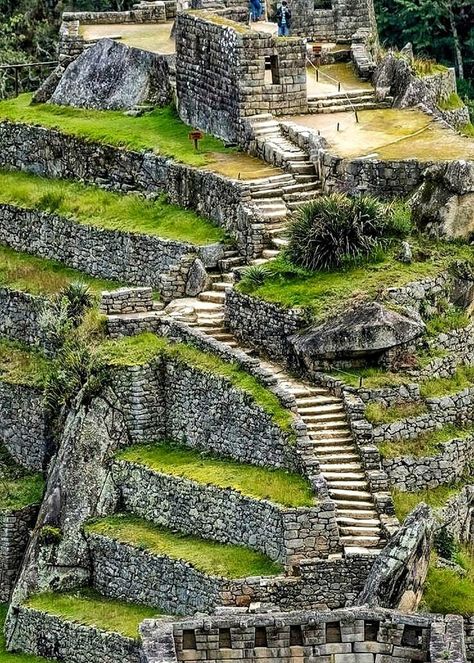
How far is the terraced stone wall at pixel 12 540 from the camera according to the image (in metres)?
53.4

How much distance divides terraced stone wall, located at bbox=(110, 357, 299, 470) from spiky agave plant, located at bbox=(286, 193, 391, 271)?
3.04 m

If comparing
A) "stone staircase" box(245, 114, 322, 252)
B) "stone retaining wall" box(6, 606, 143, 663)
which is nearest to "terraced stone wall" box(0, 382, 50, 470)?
"stone retaining wall" box(6, 606, 143, 663)

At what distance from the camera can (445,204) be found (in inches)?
2060

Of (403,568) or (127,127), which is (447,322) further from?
(127,127)

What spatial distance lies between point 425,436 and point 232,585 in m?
4.75

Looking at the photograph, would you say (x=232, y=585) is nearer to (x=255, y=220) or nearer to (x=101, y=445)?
(x=101, y=445)

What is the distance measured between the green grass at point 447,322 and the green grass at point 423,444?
6.25ft

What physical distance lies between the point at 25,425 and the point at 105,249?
13.8 feet

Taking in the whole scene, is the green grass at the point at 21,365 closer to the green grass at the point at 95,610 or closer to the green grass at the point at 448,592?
the green grass at the point at 95,610

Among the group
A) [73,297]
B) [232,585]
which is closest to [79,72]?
[73,297]

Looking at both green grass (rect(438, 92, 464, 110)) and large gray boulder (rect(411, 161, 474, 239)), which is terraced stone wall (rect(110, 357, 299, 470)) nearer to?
large gray boulder (rect(411, 161, 474, 239))

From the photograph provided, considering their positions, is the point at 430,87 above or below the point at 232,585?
above

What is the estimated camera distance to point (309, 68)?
205 feet

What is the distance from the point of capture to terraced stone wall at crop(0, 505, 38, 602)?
5338 centimetres
